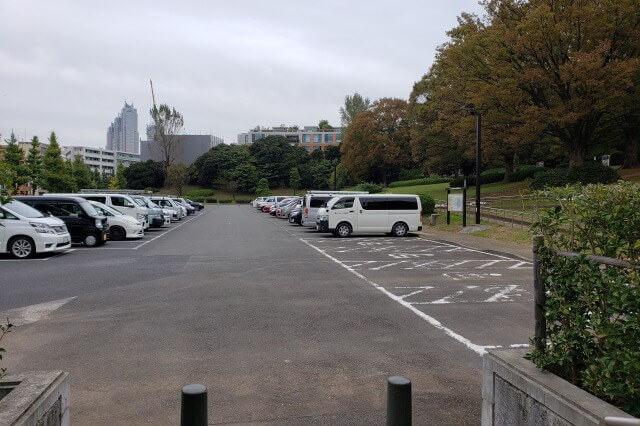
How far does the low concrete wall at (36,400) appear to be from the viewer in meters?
2.83

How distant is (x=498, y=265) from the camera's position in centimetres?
1380

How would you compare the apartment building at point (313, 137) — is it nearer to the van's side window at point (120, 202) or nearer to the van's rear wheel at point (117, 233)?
the van's side window at point (120, 202)

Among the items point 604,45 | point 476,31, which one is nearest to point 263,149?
point 476,31

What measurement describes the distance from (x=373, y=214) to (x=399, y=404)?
20.1m

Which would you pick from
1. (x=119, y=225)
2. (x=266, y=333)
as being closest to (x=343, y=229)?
(x=119, y=225)

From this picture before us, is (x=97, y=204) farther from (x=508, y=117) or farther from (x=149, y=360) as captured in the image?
(x=508, y=117)

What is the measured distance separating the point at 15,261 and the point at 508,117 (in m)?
29.3

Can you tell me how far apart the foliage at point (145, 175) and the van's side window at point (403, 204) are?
80.0 meters

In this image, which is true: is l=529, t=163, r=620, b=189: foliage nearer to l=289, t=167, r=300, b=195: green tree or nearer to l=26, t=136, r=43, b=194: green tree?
l=26, t=136, r=43, b=194: green tree

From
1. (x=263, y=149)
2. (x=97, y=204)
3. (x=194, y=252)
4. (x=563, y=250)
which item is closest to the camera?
(x=563, y=250)

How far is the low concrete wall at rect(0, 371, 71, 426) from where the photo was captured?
9.28 feet

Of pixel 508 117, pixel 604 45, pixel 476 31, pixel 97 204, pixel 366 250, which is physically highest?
pixel 476 31

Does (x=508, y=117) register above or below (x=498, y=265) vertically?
Answer: above

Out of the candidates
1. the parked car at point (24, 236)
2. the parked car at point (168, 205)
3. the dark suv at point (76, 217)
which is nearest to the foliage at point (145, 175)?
the parked car at point (168, 205)
